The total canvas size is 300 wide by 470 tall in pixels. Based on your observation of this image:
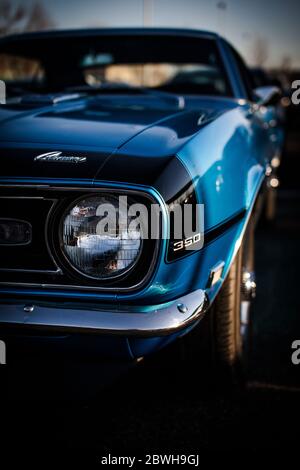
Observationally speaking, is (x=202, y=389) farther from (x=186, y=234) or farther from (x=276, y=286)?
(x=276, y=286)

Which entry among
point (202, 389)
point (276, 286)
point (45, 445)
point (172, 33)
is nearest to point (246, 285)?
point (202, 389)

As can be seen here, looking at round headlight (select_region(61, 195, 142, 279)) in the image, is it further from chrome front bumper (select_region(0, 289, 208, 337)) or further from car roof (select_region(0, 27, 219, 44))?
car roof (select_region(0, 27, 219, 44))

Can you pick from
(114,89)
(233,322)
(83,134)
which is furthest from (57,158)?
(114,89)

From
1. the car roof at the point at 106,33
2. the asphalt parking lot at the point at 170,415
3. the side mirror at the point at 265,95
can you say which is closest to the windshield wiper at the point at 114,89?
the car roof at the point at 106,33

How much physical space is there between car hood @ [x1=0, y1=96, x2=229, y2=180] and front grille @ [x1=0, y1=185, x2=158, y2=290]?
2.0 inches

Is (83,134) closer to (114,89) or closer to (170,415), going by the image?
(170,415)

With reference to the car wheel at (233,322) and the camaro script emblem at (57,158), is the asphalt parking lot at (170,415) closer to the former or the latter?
the car wheel at (233,322)

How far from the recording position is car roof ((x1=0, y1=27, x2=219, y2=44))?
262 cm

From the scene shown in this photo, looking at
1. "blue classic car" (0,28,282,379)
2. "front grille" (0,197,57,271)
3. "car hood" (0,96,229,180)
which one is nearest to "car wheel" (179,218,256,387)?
"blue classic car" (0,28,282,379)

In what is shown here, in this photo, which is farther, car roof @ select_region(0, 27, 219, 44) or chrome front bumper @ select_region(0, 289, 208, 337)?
car roof @ select_region(0, 27, 219, 44)

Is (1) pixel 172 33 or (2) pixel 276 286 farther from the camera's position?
(2) pixel 276 286

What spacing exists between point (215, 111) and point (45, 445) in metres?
1.36

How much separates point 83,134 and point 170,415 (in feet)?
3.33

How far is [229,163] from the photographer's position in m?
1.53
